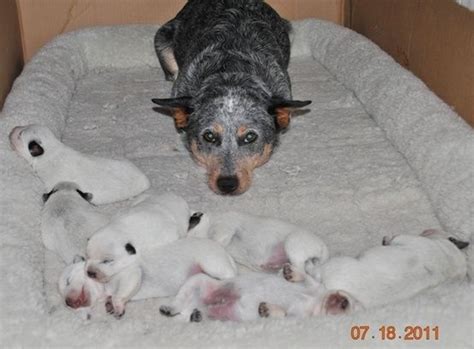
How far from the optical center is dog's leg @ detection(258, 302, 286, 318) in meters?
2.46

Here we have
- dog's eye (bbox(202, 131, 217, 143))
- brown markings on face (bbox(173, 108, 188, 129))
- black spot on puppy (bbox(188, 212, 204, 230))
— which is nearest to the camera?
black spot on puppy (bbox(188, 212, 204, 230))

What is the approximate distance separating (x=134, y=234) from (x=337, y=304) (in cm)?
78

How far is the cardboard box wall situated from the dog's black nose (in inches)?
49.2

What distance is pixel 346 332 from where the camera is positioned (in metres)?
2.31

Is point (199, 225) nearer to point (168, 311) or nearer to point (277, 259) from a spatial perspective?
point (277, 259)

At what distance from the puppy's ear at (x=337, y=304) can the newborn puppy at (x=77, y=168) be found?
4.18ft

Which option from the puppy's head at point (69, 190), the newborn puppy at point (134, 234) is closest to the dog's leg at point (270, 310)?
the newborn puppy at point (134, 234)

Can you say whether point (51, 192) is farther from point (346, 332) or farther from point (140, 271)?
point (346, 332)

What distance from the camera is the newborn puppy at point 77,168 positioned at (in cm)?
331

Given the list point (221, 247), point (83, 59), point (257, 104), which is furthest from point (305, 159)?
point (83, 59)

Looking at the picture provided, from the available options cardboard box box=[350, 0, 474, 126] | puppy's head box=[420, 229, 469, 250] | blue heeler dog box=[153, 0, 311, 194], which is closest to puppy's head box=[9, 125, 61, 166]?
blue heeler dog box=[153, 0, 311, 194]

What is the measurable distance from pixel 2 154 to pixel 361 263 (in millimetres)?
1770

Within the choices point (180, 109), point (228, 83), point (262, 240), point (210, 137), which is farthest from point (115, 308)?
point (228, 83)
